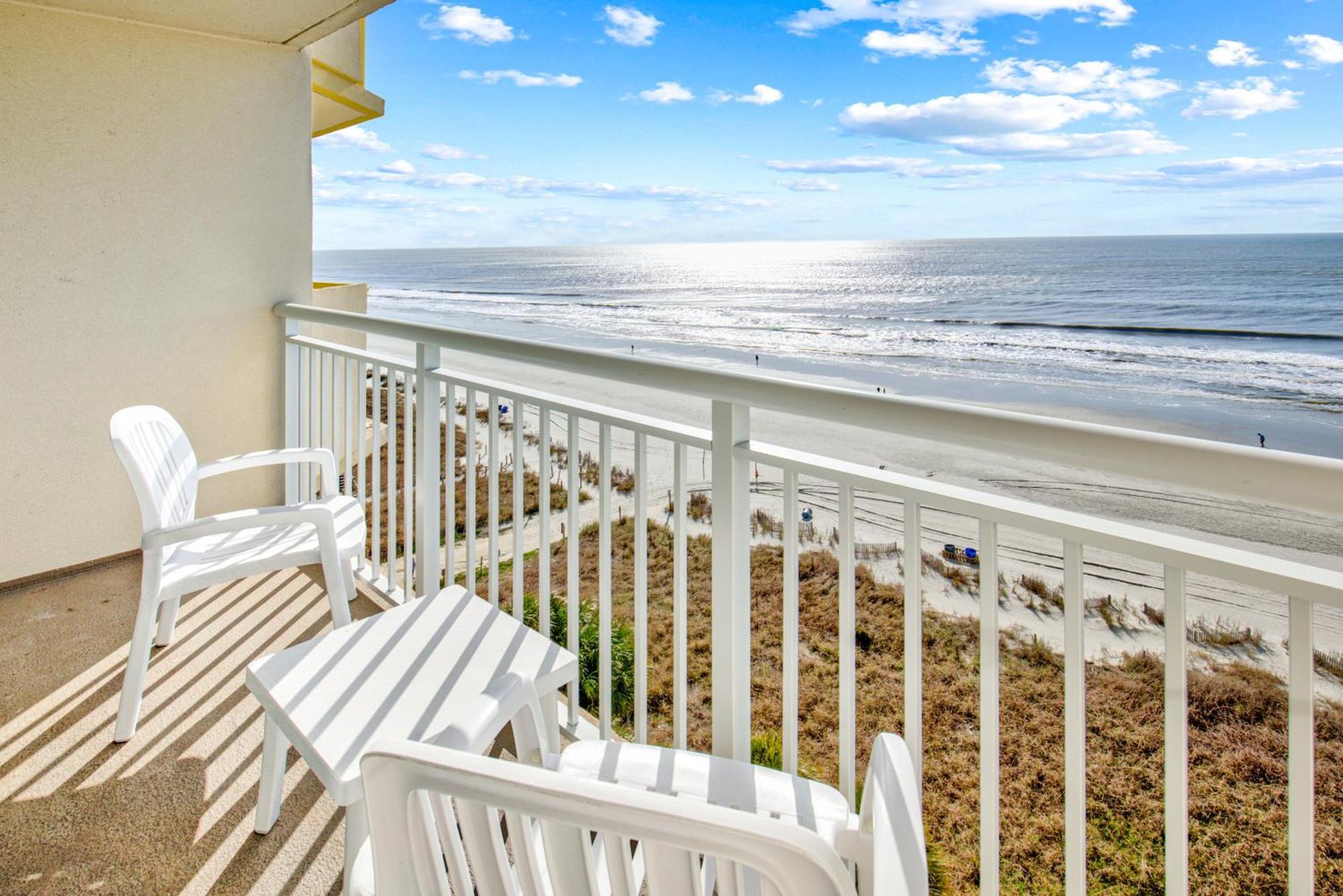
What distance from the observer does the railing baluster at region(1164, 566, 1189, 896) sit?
2.96 ft

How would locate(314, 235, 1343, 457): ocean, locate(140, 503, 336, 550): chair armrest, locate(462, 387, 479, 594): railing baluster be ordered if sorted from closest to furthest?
locate(140, 503, 336, 550): chair armrest < locate(462, 387, 479, 594): railing baluster < locate(314, 235, 1343, 457): ocean

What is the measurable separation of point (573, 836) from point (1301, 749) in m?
0.76

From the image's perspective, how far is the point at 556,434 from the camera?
11953 millimetres

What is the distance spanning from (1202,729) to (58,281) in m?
5.05

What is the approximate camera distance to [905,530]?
1.13 metres

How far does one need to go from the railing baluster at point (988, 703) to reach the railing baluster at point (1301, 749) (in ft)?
1.05

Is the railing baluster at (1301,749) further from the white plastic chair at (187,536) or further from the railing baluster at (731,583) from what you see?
the white plastic chair at (187,536)

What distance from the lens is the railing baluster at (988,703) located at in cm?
107

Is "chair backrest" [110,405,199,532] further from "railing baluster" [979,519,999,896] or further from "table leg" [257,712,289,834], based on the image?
"railing baluster" [979,519,999,896]

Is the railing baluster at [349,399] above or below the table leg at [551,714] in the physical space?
above

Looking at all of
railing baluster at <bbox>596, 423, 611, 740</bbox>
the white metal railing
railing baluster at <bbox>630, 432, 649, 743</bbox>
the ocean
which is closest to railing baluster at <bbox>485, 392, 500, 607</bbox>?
the white metal railing

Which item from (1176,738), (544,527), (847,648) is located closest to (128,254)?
(544,527)

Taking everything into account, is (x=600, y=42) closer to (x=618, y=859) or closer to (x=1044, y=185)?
(x=1044, y=185)

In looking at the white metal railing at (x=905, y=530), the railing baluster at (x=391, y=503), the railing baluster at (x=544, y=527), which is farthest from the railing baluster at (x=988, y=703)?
the railing baluster at (x=391, y=503)
